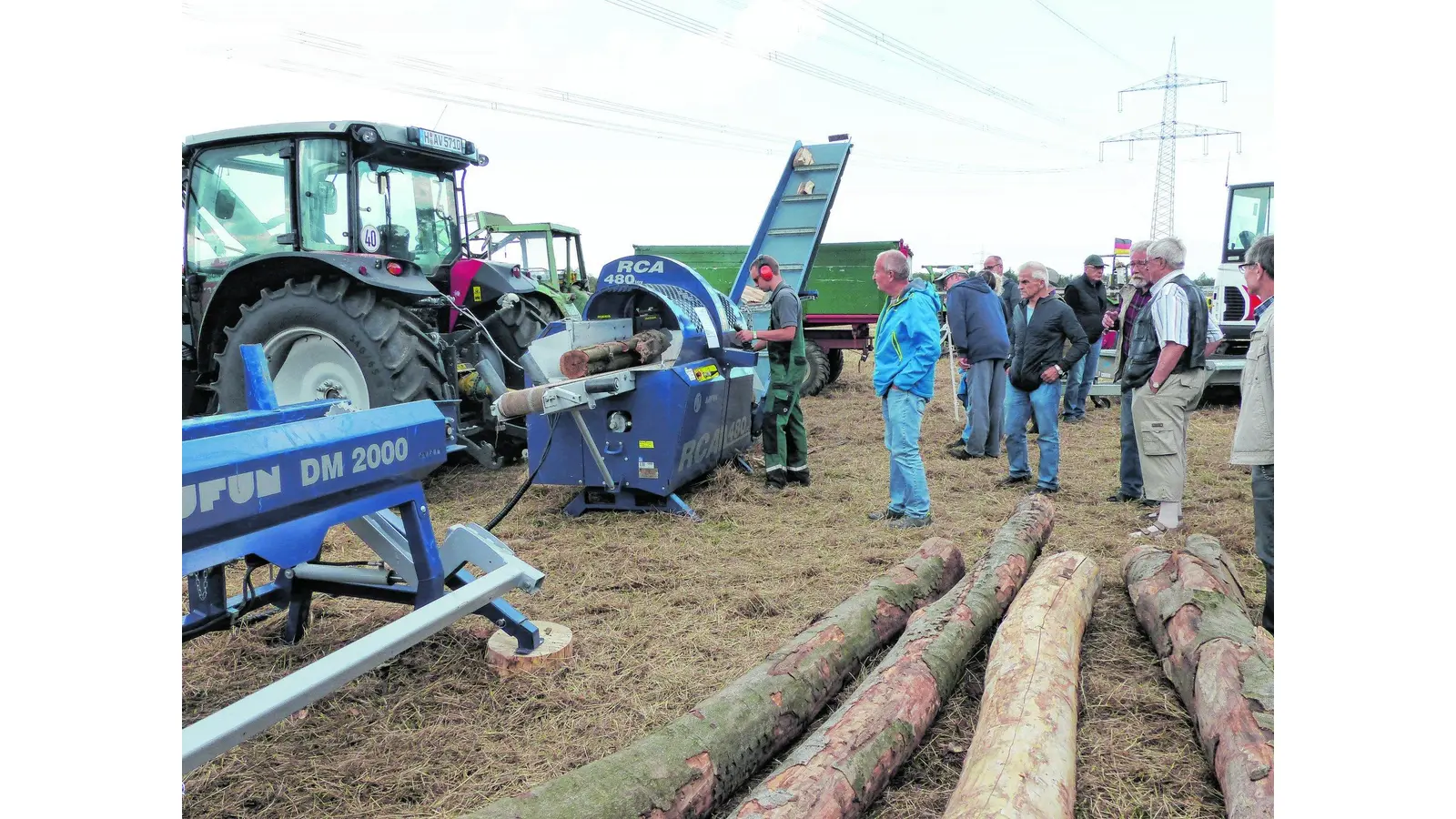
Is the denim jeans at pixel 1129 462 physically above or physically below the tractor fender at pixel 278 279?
below

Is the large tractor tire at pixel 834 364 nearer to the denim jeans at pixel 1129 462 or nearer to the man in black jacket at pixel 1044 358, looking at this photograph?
the man in black jacket at pixel 1044 358

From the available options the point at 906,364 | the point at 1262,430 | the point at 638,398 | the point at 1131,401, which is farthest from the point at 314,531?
the point at 1131,401

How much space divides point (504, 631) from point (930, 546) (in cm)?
207

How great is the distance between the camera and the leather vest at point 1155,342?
4.87 m

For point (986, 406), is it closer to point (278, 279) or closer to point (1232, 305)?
point (1232, 305)

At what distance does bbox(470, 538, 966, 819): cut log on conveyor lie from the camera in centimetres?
209

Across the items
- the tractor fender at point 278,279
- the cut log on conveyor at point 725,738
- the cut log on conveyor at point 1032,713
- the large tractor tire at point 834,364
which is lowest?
the cut log on conveyor at point 725,738

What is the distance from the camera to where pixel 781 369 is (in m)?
6.27

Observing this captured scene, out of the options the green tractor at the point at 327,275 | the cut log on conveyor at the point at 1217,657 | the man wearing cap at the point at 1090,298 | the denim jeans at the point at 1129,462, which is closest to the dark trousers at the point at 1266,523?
the cut log on conveyor at the point at 1217,657

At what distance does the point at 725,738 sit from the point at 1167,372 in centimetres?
364

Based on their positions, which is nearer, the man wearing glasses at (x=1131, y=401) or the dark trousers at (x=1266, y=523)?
the dark trousers at (x=1266, y=523)

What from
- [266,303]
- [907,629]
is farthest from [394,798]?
[266,303]

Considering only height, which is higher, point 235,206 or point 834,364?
point 235,206

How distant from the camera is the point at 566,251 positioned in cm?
1402
